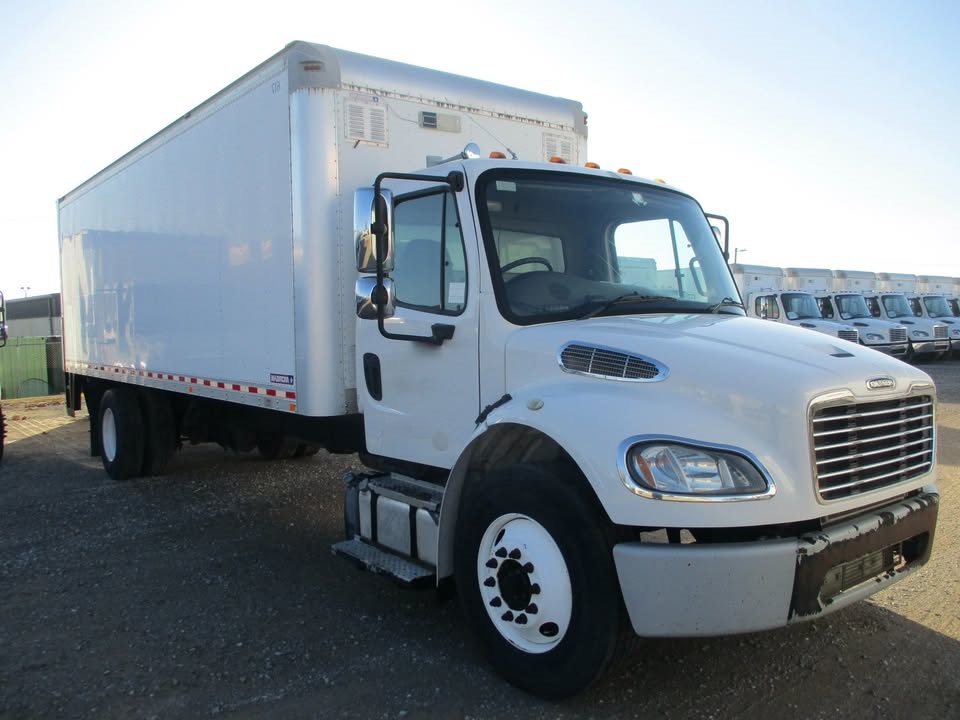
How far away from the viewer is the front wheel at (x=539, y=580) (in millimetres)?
3320

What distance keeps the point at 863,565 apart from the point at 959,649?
128 centimetres

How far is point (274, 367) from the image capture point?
5.66 metres

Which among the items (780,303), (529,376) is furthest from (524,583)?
(780,303)

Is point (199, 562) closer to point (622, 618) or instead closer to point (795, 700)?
point (622, 618)

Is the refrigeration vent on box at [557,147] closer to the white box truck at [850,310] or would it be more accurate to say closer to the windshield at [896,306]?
the white box truck at [850,310]

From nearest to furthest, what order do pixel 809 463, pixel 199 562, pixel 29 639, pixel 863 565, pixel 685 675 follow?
pixel 809 463 → pixel 863 565 → pixel 685 675 → pixel 29 639 → pixel 199 562

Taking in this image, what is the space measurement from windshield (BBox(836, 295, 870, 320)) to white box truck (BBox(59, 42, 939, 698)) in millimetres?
20485

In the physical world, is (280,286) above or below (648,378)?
above

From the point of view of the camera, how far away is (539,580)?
140 inches

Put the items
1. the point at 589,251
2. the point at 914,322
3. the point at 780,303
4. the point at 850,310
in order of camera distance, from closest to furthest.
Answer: the point at 589,251, the point at 780,303, the point at 850,310, the point at 914,322

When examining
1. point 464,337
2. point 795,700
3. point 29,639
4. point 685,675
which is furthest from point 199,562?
point 795,700

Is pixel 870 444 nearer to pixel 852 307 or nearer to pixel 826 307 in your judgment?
pixel 826 307

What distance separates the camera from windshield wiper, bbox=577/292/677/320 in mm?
3967

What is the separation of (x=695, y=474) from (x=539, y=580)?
0.91 metres
